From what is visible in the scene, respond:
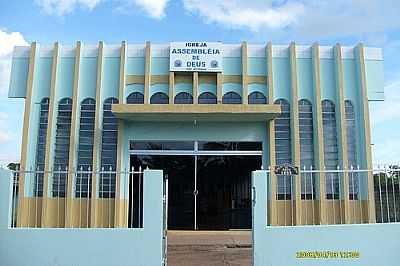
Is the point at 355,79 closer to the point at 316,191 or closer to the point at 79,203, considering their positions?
the point at 316,191

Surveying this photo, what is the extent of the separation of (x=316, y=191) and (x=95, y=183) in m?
6.75

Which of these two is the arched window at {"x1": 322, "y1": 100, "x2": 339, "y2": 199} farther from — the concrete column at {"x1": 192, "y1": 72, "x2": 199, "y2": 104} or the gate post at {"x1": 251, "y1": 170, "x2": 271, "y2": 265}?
the gate post at {"x1": 251, "y1": 170, "x2": 271, "y2": 265}

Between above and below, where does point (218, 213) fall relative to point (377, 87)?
below

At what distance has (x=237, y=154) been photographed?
1537 cm

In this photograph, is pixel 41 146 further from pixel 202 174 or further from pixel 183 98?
pixel 202 174

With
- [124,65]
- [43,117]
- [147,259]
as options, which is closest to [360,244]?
[147,259]

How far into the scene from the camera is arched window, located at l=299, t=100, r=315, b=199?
1508cm

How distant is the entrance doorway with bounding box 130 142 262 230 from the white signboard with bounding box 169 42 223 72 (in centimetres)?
239

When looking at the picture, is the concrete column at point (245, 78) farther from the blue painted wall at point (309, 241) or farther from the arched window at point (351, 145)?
the blue painted wall at point (309, 241)

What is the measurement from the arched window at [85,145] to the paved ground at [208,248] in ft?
10.2

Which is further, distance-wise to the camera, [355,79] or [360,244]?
[355,79]

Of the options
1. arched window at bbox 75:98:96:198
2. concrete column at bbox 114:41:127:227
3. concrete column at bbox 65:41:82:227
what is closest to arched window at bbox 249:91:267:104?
concrete column at bbox 114:41:127:227

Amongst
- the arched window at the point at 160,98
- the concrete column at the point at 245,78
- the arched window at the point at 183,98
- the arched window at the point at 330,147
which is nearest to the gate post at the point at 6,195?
the arched window at the point at 160,98

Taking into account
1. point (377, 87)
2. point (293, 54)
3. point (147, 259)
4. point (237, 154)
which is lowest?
point (147, 259)
